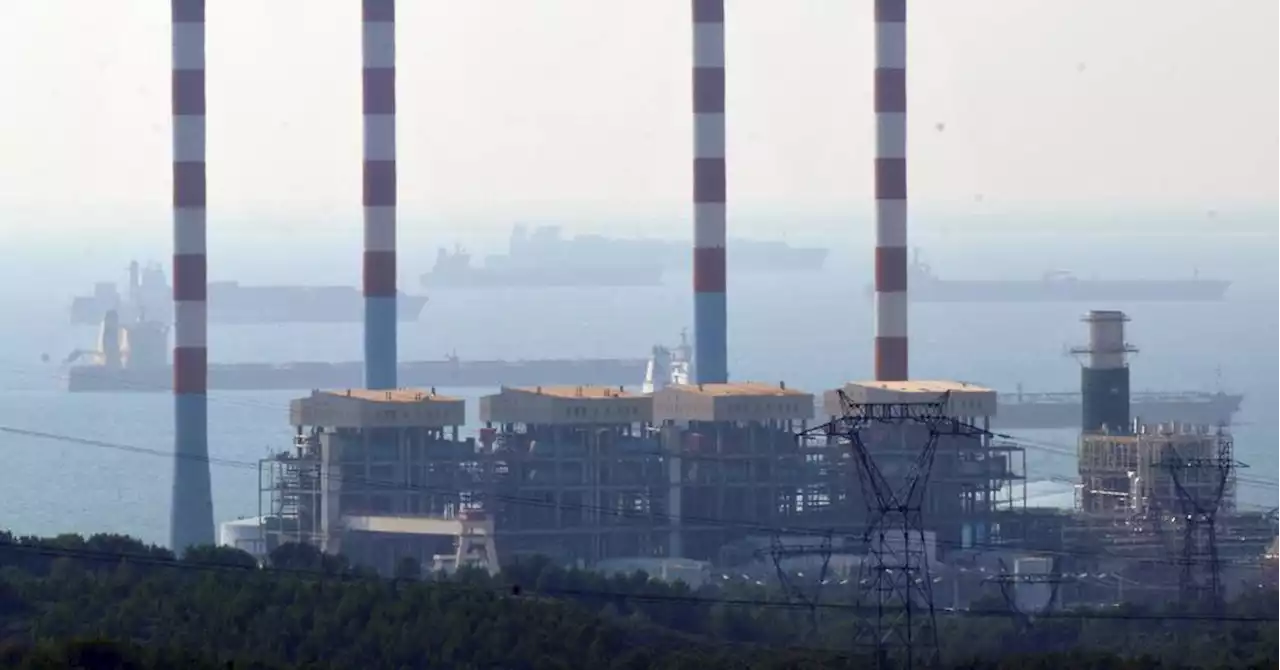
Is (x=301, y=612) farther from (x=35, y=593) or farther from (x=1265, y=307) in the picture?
(x=1265, y=307)

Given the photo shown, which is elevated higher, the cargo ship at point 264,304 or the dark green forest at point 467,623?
the cargo ship at point 264,304

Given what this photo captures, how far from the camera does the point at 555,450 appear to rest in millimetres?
34844

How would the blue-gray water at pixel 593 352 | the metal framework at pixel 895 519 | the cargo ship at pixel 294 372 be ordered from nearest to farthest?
1. the metal framework at pixel 895 519
2. the blue-gray water at pixel 593 352
3. the cargo ship at pixel 294 372

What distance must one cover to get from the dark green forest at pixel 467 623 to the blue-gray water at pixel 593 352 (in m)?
29.4

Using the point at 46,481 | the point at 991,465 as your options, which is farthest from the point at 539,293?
the point at 991,465

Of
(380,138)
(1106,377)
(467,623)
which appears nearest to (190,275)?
(380,138)

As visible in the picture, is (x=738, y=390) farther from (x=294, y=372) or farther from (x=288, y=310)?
(x=288, y=310)

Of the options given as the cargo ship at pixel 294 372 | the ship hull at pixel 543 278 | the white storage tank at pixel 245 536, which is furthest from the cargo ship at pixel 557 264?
the white storage tank at pixel 245 536

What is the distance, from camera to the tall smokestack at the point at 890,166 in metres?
37.8

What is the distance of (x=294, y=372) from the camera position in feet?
307

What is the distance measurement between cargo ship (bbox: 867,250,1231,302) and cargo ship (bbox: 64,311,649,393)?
41.6 m

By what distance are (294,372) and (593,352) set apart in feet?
61.3

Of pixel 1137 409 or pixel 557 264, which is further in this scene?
pixel 557 264

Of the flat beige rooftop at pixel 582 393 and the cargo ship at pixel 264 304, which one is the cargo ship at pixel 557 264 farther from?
the flat beige rooftop at pixel 582 393
